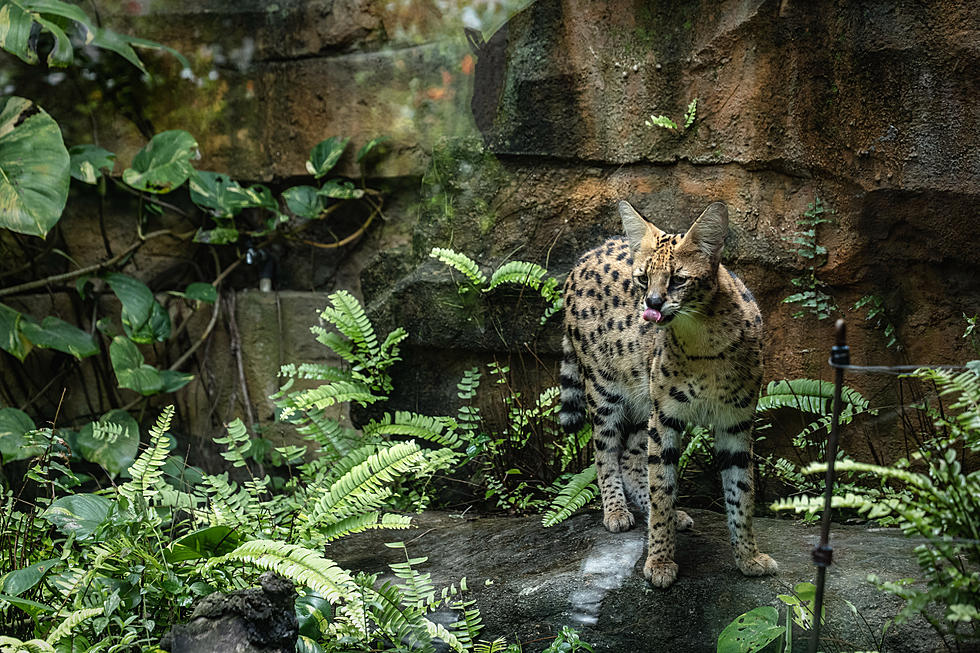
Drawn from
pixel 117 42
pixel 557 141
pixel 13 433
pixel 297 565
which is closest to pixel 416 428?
pixel 297 565

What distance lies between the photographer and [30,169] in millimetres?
5762

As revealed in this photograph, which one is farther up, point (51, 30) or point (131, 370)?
point (51, 30)

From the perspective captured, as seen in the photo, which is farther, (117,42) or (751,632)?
(117,42)

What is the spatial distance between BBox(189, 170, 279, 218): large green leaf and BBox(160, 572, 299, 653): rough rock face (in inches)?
154

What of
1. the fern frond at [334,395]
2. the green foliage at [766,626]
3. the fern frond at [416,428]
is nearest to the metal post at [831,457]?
the green foliage at [766,626]

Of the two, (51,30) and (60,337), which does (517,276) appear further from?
(51,30)

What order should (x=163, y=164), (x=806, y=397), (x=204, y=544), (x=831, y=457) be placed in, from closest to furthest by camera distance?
1. (x=831, y=457)
2. (x=204, y=544)
3. (x=806, y=397)
4. (x=163, y=164)

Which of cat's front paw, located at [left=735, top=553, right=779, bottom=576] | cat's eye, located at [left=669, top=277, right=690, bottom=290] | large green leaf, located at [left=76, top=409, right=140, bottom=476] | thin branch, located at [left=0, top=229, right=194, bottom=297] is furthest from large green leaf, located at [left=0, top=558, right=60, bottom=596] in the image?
thin branch, located at [left=0, top=229, right=194, bottom=297]

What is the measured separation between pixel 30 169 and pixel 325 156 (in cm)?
203

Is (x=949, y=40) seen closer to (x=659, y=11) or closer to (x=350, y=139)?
(x=659, y=11)

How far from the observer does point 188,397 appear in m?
7.29

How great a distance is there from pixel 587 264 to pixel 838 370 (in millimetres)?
2684

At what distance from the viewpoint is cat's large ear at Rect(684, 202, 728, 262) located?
399 cm

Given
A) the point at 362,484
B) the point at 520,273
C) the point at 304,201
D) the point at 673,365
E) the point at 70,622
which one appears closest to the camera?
the point at 70,622
